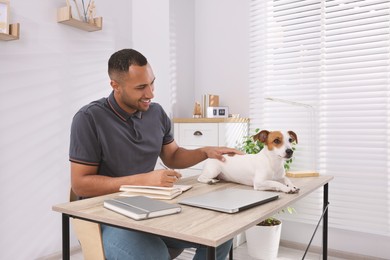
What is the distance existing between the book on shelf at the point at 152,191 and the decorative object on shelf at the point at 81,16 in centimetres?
166

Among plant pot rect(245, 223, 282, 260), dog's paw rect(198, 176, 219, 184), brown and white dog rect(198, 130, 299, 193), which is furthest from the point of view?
plant pot rect(245, 223, 282, 260)

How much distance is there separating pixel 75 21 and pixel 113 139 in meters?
1.37

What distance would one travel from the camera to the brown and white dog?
140 centimetres

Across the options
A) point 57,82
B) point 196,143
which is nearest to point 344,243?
point 196,143

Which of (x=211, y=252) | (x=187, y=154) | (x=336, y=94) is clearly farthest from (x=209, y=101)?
(x=211, y=252)

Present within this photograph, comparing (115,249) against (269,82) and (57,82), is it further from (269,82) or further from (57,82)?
(269,82)

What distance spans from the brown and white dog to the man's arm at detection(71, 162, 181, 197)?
0.31 metres

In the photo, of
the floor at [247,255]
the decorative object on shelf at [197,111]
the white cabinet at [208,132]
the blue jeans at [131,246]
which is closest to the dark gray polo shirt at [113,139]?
the blue jeans at [131,246]

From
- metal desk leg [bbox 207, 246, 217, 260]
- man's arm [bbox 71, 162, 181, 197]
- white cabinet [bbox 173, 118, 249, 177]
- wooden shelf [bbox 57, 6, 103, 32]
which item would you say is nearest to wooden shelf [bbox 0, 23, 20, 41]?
wooden shelf [bbox 57, 6, 103, 32]

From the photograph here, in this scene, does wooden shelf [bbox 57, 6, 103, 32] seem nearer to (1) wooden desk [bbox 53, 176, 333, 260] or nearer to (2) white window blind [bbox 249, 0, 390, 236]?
(2) white window blind [bbox 249, 0, 390, 236]

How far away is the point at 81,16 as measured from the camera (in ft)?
8.59

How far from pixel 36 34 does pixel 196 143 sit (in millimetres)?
1433

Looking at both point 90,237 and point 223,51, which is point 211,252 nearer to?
point 90,237

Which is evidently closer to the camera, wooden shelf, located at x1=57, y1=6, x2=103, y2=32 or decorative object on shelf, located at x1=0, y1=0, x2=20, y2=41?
decorative object on shelf, located at x1=0, y1=0, x2=20, y2=41
